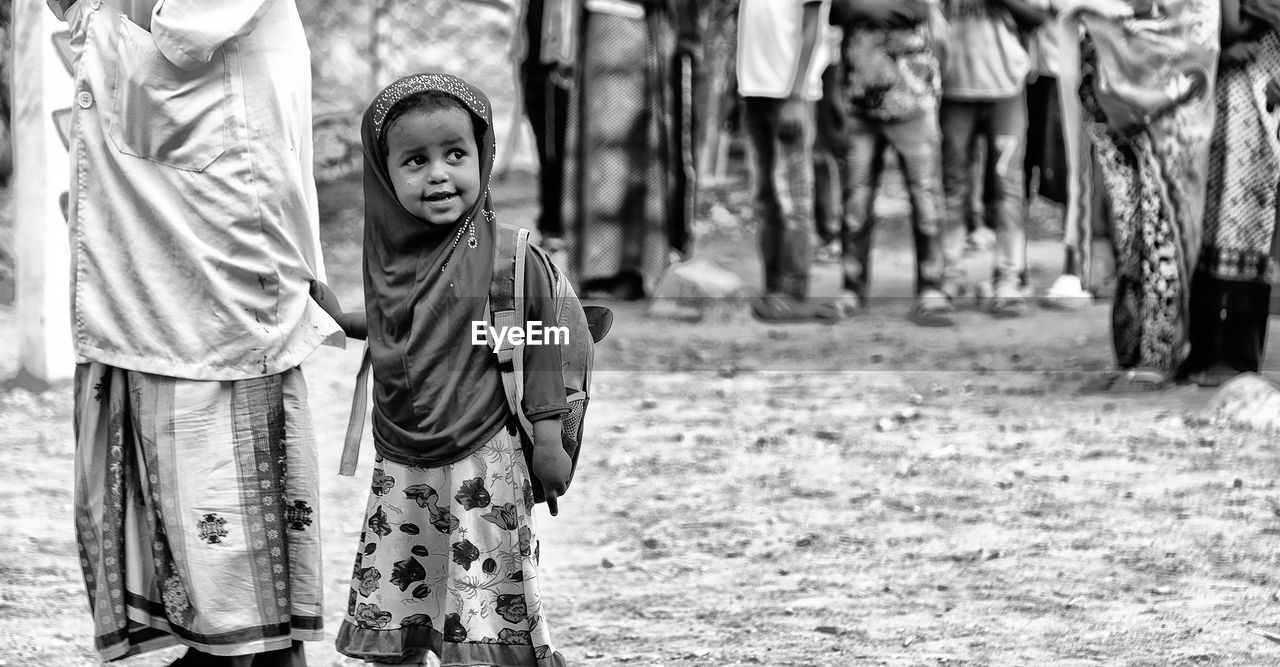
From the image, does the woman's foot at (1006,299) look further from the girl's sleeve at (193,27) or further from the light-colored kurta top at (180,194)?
the girl's sleeve at (193,27)

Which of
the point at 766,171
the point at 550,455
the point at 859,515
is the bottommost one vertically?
the point at 859,515

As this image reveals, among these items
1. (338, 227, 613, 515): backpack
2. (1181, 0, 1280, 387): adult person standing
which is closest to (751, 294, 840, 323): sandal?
(1181, 0, 1280, 387): adult person standing

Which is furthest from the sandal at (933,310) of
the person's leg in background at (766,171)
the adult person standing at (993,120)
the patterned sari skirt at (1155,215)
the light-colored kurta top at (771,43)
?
the patterned sari skirt at (1155,215)

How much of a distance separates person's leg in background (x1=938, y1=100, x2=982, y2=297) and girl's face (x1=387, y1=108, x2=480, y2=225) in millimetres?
4987

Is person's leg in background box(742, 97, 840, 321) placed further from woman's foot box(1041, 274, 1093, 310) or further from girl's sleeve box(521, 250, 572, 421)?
girl's sleeve box(521, 250, 572, 421)

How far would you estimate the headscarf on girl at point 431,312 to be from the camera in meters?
2.66

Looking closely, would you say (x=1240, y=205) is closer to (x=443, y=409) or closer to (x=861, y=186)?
(x=861, y=186)

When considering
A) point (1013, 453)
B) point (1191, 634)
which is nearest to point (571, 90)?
point (1013, 453)

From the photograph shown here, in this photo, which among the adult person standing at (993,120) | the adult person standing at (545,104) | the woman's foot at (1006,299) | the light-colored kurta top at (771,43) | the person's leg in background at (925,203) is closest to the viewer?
the light-colored kurta top at (771,43)

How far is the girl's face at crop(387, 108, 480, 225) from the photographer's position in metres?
2.63

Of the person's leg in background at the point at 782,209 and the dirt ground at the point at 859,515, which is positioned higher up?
the person's leg in background at the point at 782,209

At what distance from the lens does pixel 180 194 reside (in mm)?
2777

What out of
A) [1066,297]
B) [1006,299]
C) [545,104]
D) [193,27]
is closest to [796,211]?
[1006,299]

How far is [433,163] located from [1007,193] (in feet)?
16.9
